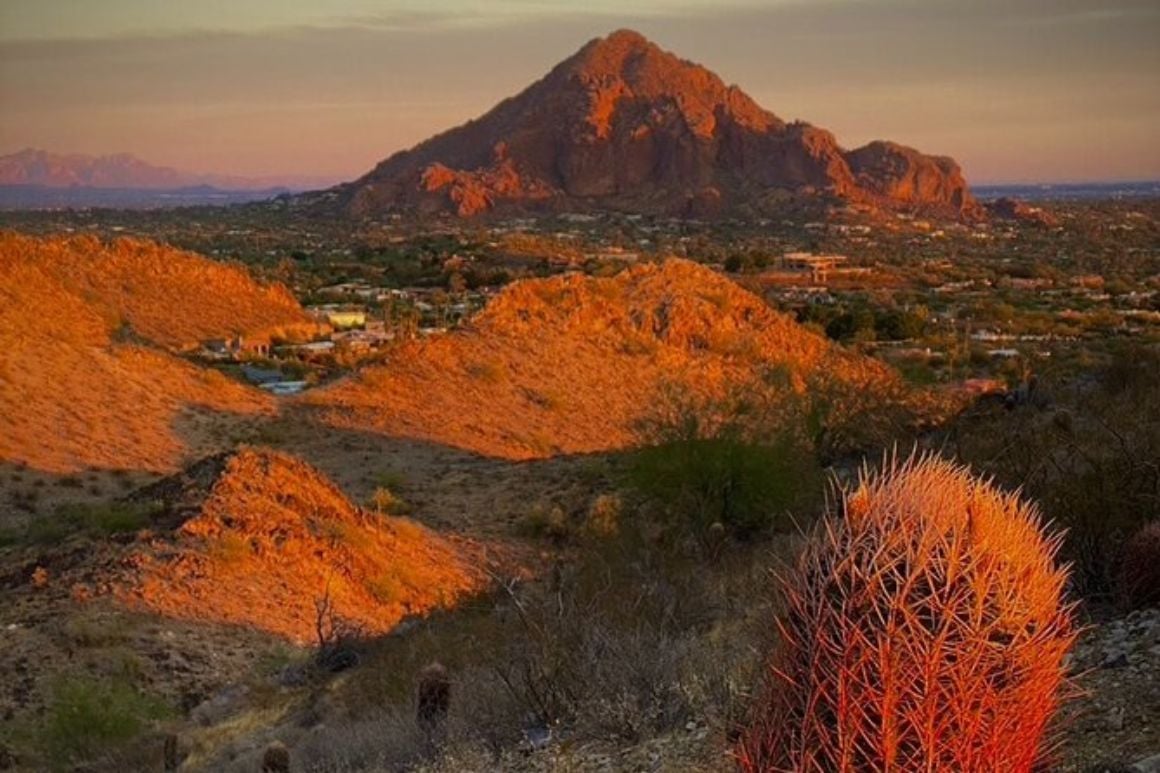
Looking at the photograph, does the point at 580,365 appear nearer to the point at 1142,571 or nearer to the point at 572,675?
the point at 572,675

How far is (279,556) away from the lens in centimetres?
1727

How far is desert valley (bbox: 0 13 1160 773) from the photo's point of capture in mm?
3789

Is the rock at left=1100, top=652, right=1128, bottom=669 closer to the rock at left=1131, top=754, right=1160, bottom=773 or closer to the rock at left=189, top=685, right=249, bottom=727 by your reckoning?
the rock at left=1131, top=754, right=1160, bottom=773

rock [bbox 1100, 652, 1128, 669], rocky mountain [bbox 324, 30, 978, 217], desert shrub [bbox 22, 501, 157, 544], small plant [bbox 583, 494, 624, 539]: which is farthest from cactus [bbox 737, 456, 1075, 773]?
rocky mountain [bbox 324, 30, 978, 217]

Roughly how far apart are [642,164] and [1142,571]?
14257 cm

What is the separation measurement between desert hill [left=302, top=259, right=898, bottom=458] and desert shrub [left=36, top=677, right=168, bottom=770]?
51.5 ft

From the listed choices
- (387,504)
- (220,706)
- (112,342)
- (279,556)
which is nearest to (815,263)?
(112,342)

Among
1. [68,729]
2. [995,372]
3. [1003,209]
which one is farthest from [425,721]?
[1003,209]

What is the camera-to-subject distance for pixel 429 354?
109ft

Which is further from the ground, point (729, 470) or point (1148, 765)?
point (1148, 765)

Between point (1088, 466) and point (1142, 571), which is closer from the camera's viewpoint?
point (1142, 571)

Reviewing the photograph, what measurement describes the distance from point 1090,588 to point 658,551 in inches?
283

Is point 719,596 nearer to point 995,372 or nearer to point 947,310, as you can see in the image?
point 995,372

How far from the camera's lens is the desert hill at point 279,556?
15695mm
